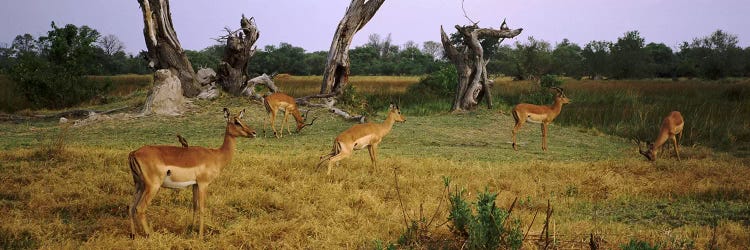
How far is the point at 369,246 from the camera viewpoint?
17.8ft

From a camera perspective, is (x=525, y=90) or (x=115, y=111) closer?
(x=115, y=111)

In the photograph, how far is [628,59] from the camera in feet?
157

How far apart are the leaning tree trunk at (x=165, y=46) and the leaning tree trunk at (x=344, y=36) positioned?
3.83 metres

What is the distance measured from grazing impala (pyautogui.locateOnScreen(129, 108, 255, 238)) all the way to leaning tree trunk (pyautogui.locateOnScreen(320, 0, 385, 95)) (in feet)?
42.5

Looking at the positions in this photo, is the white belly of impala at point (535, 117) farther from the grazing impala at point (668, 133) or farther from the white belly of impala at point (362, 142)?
the white belly of impala at point (362, 142)

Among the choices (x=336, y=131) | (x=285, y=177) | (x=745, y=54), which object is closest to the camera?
(x=285, y=177)

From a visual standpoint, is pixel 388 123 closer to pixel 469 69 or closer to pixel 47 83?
pixel 469 69

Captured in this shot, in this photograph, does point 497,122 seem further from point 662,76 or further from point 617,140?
point 662,76

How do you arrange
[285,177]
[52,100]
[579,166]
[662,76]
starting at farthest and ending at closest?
[662,76] < [52,100] < [579,166] < [285,177]

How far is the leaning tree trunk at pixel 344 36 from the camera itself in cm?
1867

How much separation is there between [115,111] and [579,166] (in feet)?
39.0

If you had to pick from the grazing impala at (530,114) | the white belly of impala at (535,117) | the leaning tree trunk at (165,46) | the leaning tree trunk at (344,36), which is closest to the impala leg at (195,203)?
the grazing impala at (530,114)

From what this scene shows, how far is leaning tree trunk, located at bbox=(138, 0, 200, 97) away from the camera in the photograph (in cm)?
1644

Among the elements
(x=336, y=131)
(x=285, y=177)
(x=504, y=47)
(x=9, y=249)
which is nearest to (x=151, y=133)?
(x=336, y=131)
